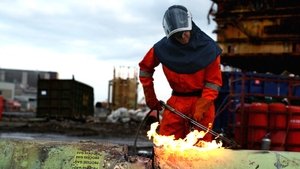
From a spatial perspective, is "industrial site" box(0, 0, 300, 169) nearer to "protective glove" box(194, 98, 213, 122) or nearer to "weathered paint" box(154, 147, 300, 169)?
"weathered paint" box(154, 147, 300, 169)

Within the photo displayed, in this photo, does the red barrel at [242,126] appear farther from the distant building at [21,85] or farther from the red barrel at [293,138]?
the distant building at [21,85]

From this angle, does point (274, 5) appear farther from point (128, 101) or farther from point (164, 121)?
point (128, 101)

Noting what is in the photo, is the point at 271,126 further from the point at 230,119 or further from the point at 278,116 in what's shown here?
the point at 230,119

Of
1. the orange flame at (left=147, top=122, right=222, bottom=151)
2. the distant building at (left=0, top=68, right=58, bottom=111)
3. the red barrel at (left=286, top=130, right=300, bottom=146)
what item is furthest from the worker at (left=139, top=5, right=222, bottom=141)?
the distant building at (left=0, top=68, right=58, bottom=111)

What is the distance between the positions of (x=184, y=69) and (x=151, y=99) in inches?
17.6

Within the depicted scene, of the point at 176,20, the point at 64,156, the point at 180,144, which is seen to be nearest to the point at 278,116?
the point at 176,20

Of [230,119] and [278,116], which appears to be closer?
[278,116]

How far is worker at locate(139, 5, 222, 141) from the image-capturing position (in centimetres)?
425

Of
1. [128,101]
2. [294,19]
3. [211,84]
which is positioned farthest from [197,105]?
[128,101]

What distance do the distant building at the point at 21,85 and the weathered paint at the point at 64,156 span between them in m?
56.3

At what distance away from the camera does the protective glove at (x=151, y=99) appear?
15.2 feet

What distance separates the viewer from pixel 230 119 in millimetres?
10148

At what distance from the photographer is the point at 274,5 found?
1311cm

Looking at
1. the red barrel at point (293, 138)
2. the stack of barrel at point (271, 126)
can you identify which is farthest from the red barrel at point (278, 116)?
the red barrel at point (293, 138)
